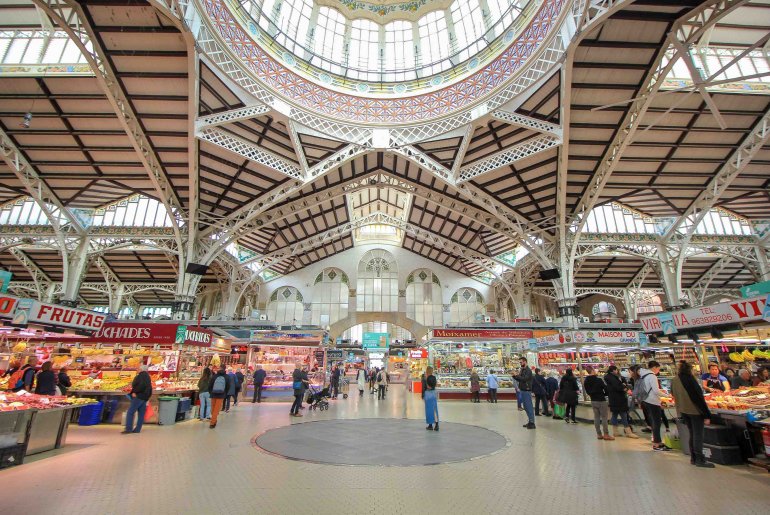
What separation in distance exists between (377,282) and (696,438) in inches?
1132

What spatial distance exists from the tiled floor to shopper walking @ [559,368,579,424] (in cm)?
317

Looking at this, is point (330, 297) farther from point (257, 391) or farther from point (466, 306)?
point (257, 391)

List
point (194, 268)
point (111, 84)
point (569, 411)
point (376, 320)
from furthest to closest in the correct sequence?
1. point (376, 320)
2. point (194, 268)
3. point (111, 84)
4. point (569, 411)

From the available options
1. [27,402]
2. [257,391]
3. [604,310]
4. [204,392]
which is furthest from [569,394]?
[604,310]

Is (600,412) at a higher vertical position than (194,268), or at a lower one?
lower

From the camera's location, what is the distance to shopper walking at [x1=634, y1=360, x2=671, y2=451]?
6.35m

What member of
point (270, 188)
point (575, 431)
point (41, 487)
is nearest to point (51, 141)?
point (270, 188)

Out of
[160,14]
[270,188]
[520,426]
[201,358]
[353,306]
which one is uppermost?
[160,14]

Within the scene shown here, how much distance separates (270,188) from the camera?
1981 centimetres

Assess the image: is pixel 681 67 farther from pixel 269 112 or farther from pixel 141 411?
pixel 141 411

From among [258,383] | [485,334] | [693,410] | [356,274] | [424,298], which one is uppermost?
[356,274]

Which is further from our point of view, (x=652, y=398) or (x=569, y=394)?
(x=569, y=394)

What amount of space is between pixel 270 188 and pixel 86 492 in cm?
1731

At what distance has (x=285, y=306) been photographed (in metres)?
33.5
